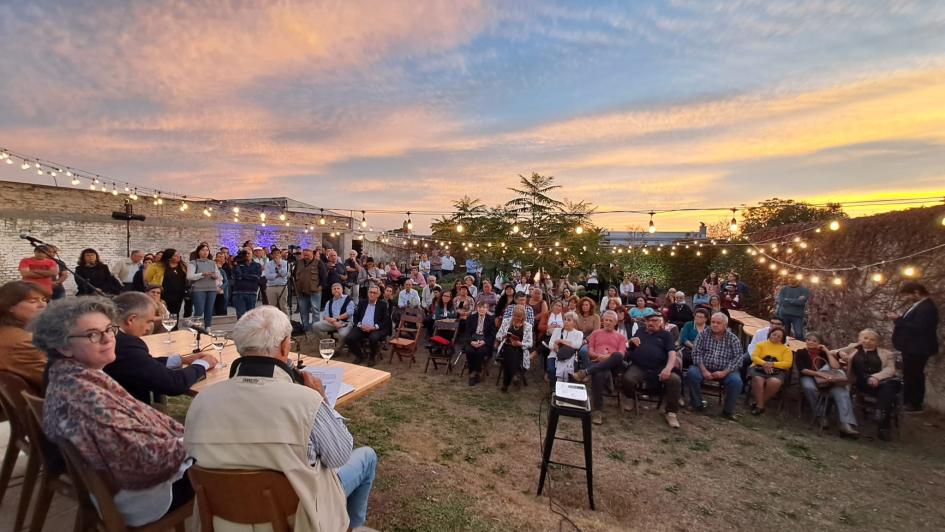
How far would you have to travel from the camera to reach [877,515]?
3.17m

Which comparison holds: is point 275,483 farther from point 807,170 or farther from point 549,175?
point 807,170

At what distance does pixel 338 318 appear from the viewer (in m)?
7.11

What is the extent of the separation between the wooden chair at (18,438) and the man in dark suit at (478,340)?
15.0ft

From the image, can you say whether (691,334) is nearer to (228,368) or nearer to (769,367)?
(769,367)

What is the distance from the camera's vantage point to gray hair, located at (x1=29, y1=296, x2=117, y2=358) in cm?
165

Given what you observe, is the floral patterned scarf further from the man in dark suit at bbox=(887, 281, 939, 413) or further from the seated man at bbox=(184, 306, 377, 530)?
the man in dark suit at bbox=(887, 281, 939, 413)

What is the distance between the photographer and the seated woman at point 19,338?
2289 millimetres

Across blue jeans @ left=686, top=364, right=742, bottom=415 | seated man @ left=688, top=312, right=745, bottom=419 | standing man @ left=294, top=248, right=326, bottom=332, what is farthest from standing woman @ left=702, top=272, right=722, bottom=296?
standing man @ left=294, top=248, right=326, bottom=332

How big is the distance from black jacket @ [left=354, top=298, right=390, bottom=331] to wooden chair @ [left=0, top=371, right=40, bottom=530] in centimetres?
459

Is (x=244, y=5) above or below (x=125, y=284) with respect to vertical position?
above

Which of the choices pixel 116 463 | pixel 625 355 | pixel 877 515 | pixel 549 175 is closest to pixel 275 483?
pixel 116 463

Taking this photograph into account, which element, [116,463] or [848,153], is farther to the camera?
[848,153]

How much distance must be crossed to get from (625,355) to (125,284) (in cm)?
922

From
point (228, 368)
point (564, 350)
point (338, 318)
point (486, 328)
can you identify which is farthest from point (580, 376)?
point (338, 318)
